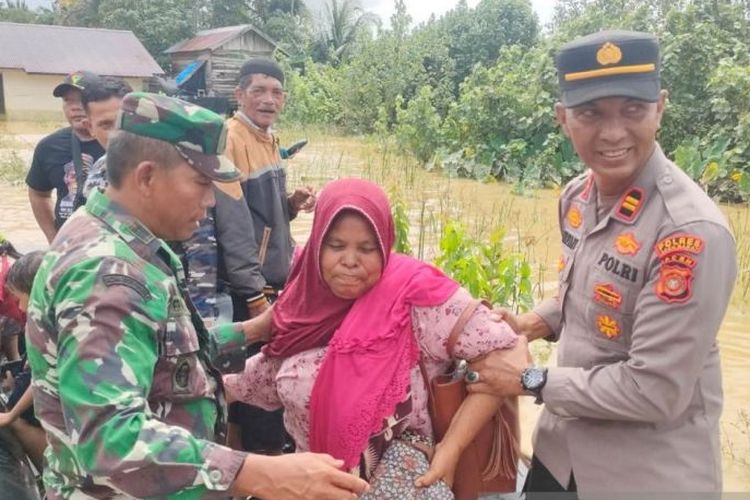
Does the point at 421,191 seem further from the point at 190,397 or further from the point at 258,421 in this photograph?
the point at 190,397

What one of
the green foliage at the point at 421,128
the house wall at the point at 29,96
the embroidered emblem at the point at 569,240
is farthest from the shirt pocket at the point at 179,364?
the house wall at the point at 29,96

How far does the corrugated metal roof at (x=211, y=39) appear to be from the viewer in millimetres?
29703

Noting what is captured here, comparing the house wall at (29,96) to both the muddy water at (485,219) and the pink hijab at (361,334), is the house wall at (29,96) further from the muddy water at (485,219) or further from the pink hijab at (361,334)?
the pink hijab at (361,334)

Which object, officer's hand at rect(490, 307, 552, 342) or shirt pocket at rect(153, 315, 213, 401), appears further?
officer's hand at rect(490, 307, 552, 342)

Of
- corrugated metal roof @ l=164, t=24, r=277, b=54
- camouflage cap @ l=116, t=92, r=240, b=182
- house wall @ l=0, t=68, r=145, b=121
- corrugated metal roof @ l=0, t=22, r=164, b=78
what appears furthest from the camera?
corrugated metal roof @ l=164, t=24, r=277, b=54

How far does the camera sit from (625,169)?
1.68m

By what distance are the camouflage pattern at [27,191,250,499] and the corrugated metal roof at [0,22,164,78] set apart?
28383mm

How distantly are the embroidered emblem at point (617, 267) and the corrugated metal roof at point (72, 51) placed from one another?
93.7 feet

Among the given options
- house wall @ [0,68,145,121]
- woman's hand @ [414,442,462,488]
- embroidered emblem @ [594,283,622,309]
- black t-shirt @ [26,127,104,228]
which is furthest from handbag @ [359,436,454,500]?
house wall @ [0,68,145,121]

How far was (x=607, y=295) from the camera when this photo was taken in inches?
66.1

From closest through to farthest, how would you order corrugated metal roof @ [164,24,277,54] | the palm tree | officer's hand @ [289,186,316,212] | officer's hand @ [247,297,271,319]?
officer's hand @ [247,297,271,319] → officer's hand @ [289,186,316,212] → corrugated metal roof @ [164,24,277,54] → the palm tree

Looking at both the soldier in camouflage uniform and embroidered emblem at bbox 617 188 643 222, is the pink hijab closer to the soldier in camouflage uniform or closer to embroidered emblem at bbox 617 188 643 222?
the soldier in camouflage uniform

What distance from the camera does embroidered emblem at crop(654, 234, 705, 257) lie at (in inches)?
57.7

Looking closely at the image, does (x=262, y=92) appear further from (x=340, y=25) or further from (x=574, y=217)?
(x=340, y=25)
